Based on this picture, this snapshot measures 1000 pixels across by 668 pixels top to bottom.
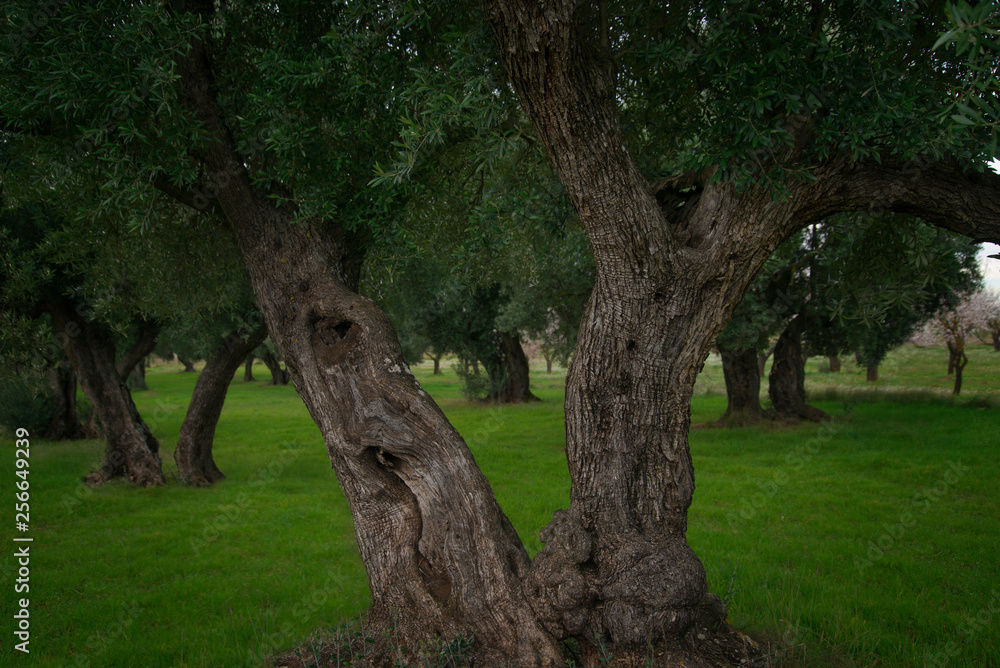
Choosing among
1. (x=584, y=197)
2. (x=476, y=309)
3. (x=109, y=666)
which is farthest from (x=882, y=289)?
(x=476, y=309)

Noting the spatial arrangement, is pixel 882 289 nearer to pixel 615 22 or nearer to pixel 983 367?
pixel 615 22

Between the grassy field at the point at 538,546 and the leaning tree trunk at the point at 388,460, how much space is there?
68.9 inches

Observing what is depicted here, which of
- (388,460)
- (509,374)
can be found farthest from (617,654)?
(509,374)

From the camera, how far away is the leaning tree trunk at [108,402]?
1345cm

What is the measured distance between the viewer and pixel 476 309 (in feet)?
94.6

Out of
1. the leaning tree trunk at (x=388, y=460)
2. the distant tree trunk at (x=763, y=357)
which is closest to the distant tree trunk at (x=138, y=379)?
the distant tree trunk at (x=763, y=357)

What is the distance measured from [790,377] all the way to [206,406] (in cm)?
1706

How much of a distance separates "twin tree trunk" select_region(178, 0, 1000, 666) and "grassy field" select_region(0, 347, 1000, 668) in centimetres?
179

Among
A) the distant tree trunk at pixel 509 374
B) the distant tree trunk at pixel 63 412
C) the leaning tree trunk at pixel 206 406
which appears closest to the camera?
the leaning tree trunk at pixel 206 406

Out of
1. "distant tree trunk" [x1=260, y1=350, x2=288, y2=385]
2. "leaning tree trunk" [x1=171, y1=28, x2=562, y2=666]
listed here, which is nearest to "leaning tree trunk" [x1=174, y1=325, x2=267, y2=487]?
"leaning tree trunk" [x1=171, y1=28, x2=562, y2=666]

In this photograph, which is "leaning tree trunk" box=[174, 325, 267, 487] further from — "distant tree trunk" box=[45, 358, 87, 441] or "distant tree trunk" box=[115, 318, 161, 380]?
"distant tree trunk" box=[45, 358, 87, 441]

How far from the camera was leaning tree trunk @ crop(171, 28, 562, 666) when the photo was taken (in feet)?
15.3

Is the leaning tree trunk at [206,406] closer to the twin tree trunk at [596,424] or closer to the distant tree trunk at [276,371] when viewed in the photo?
the twin tree trunk at [596,424]

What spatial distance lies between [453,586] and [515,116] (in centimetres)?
442
